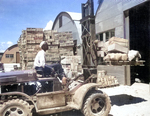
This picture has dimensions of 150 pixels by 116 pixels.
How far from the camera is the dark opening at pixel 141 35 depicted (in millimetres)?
11406

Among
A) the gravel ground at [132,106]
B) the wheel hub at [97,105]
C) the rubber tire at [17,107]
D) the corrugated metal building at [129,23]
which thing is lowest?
the gravel ground at [132,106]

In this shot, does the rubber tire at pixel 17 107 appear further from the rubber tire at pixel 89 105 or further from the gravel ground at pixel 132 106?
the gravel ground at pixel 132 106

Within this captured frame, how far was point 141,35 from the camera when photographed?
12.6m

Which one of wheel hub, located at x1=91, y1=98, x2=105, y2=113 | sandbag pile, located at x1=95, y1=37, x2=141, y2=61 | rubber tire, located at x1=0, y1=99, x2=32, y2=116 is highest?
sandbag pile, located at x1=95, y1=37, x2=141, y2=61

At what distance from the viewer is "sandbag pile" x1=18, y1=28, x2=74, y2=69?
10.9 meters

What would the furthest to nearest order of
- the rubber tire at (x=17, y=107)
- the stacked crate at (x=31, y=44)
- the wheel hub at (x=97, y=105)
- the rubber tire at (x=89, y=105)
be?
the stacked crate at (x=31, y=44), the wheel hub at (x=97, y=105), the rubber tire at (x=89, y=105), the rubber tire at (x=17, y=107)

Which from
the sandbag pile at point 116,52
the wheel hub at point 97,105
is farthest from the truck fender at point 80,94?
the sandbag pile at point 116,52

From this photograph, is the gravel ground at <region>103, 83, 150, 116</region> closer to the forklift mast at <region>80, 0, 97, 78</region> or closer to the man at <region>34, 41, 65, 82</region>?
the forklift mast at <region>80, 0, 97, 78</region>

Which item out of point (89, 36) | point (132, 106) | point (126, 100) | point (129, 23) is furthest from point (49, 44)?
point (132, 106)

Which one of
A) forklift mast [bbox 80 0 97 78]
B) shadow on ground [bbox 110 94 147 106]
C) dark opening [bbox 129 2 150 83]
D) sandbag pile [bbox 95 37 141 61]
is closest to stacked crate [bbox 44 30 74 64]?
forklift mast [bbox 80 0 97 78]

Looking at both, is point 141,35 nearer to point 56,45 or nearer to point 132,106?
point 56,45

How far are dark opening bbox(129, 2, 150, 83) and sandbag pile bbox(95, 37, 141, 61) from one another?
5.05 metres

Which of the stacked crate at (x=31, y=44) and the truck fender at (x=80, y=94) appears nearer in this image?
the truck fender at (x=80, y=94)

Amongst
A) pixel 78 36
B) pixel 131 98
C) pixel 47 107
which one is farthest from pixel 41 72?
pixel 78 36
